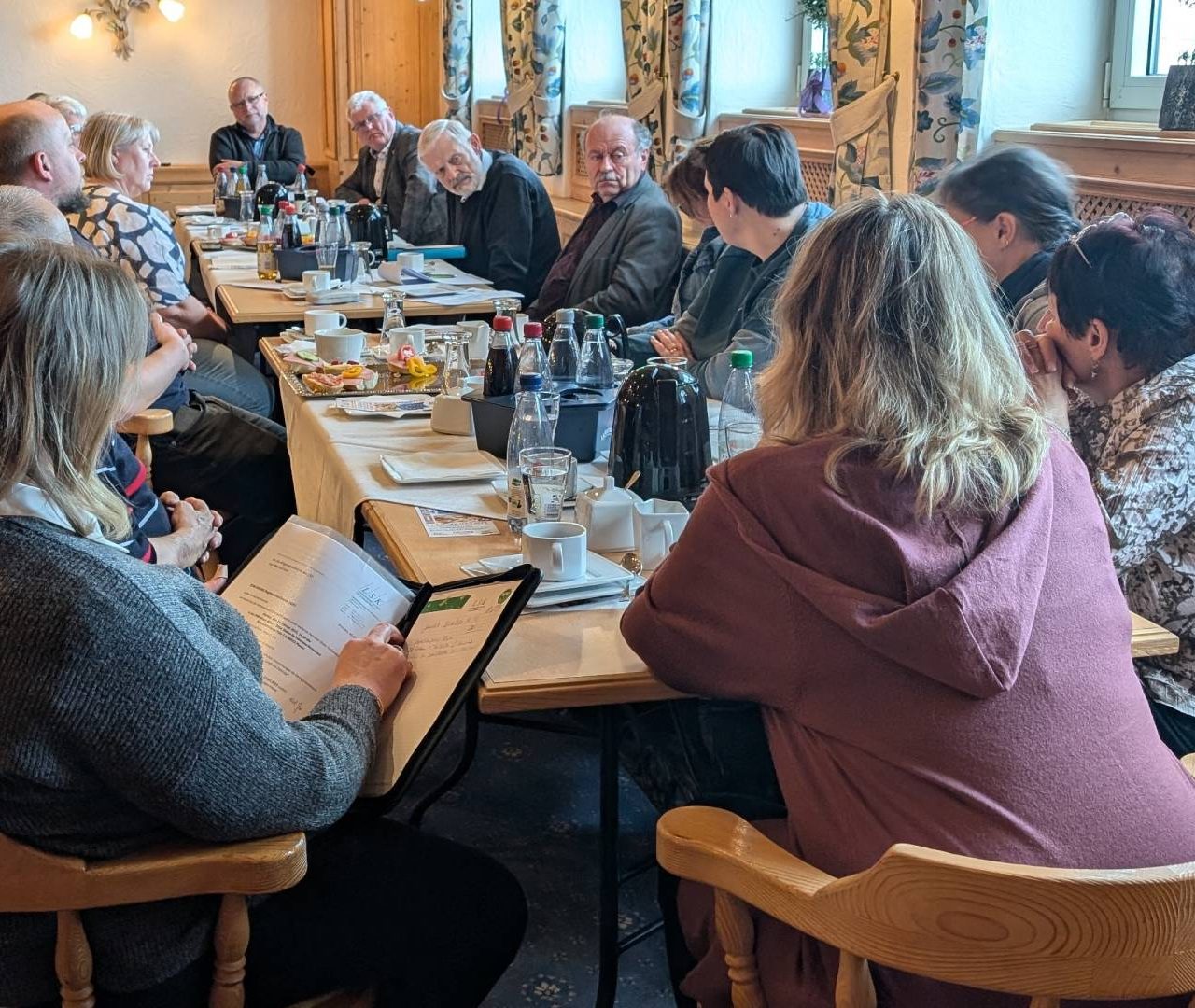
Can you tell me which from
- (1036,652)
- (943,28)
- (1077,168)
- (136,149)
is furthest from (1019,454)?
(136,149)

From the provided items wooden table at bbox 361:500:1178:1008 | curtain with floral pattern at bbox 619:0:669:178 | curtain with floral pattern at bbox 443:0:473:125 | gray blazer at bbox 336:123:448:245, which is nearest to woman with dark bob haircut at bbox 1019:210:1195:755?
wooden table at bbox 361:500:1178:1008

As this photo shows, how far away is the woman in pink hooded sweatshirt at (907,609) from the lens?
1256mm

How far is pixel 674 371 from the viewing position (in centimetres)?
207

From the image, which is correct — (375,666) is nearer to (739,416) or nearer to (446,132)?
(739,416)

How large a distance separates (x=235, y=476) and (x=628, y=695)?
2.26 meters

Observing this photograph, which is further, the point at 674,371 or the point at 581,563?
the point at 674,371

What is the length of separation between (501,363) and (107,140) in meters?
2.85

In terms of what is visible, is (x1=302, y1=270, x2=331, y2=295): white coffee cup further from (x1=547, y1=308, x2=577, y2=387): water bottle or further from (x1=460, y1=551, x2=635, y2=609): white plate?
(x1=460, y1=551, x2=635, y2=609): white plate

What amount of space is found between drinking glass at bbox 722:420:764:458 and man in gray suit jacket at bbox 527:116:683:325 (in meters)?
2.02

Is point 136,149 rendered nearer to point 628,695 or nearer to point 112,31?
point 628,695

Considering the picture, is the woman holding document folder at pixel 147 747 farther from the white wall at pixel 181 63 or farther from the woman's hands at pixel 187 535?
the white wall at pixel 181 63

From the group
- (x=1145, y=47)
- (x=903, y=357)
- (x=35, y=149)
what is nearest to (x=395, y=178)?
(x=35, y=149)

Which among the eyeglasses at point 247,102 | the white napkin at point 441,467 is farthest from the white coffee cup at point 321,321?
the eyeglasses at point 247,102

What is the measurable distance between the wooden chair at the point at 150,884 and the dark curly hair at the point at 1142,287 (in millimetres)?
1415
